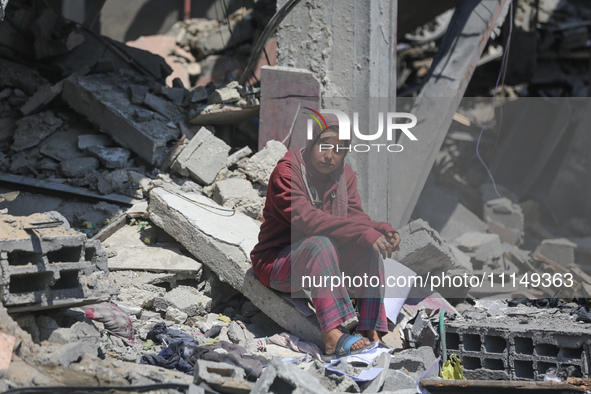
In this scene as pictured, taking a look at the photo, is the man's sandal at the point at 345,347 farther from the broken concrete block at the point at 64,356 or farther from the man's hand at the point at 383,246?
the broken concrete block at the point at 64,356

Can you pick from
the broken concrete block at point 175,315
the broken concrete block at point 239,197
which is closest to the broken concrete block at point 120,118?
the broken concrete block at point 239,197

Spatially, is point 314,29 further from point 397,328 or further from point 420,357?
point 420,357

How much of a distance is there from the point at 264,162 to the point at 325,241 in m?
2.07

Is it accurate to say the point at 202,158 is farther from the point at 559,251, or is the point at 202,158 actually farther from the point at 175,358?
the point at 559,251

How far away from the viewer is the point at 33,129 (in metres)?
6.53

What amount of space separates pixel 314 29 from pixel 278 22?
39 centimetres

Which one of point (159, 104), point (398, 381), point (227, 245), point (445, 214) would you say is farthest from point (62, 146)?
point (445, 214)

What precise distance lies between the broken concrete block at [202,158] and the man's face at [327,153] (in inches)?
71.9

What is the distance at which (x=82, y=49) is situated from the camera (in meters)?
7.59

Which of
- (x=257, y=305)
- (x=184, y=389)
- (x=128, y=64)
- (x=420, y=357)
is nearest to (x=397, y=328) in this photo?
(x=420, y=357)

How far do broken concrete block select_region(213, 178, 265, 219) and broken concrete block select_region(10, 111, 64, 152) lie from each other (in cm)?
188

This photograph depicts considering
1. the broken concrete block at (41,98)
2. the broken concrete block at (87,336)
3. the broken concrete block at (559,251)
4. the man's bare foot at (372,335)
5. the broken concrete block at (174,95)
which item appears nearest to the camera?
the broken concrete block at (87,336)

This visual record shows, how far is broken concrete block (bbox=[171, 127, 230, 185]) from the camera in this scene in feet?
20.2

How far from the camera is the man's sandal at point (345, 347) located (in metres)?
4.15
